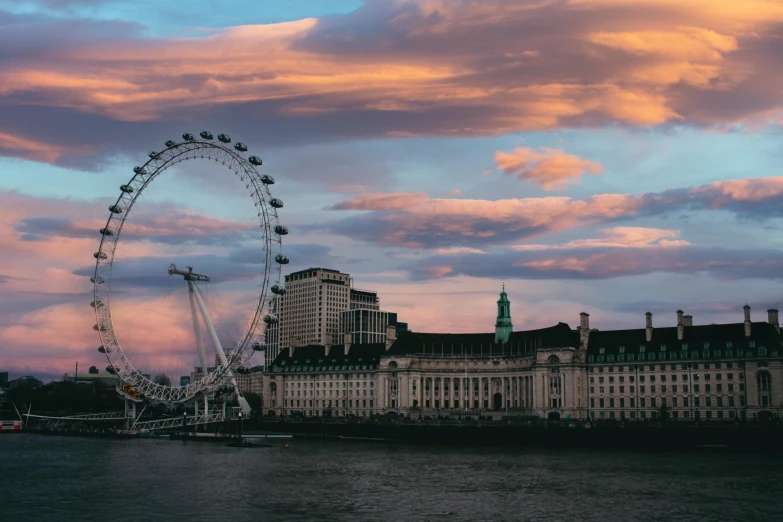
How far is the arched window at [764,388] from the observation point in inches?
6176

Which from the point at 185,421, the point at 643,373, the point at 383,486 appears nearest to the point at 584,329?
the point at 643,373

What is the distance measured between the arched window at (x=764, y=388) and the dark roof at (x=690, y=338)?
5238 millimetres

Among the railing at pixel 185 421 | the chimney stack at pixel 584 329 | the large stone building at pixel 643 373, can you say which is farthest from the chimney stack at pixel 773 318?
the railing at pixel 185 421

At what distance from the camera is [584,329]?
7096 inches

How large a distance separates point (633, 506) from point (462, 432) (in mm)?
87095

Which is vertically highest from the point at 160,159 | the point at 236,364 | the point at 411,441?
the point at 160,159

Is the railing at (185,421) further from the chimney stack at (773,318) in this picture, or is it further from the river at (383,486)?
the chimney stack at (773,318)

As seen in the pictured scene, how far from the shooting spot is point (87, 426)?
625ft

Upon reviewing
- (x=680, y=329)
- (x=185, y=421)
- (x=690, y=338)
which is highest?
(x=680, y=329)

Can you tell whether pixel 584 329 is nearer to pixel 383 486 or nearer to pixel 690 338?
pixel 690 338

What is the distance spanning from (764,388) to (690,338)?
52.1ft

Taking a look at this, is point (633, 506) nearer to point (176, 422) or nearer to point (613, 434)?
point (613, 434)

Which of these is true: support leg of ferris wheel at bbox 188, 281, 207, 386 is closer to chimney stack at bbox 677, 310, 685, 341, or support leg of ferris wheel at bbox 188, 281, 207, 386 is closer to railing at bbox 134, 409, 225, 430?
railing at bbox 134, 409, 225, 430

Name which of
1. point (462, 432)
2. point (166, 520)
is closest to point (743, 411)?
point (462, 432)
